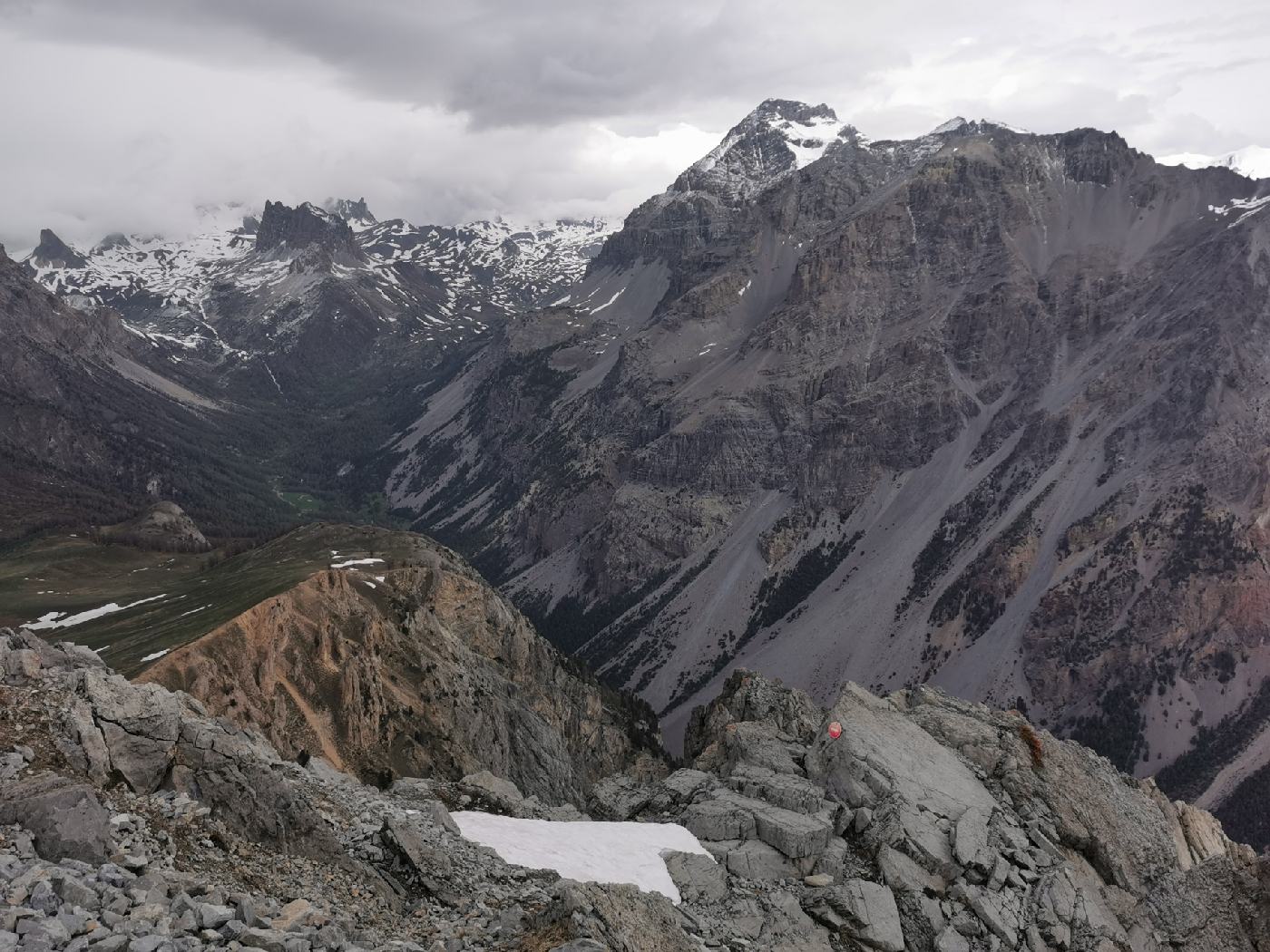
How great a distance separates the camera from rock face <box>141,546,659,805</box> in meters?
80.7

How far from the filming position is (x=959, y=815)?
43.2 meters

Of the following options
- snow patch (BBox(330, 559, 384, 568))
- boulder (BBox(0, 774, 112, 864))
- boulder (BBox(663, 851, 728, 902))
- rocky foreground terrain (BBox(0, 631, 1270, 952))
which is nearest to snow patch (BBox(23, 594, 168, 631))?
snow patch (BBox(330, 559, 384, 568))

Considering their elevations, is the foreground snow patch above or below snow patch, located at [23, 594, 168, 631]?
above

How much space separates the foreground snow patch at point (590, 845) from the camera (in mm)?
34500

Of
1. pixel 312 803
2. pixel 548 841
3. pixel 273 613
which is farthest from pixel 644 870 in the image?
pixel 273 613

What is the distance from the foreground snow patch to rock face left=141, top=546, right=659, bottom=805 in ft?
143

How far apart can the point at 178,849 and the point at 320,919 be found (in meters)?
5.58

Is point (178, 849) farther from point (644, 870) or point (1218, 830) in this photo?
point (1218, 830)

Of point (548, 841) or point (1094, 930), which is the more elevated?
point (548, 841)

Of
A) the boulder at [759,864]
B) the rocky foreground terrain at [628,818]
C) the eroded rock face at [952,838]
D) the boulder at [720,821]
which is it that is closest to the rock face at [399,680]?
the rocky foreground terrain at [628,818]

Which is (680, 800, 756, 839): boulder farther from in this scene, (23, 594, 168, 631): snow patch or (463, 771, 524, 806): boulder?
(23, 594, 168, 631): snow patch

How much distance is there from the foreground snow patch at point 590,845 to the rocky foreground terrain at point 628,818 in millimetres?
1259

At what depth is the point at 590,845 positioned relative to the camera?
125ft

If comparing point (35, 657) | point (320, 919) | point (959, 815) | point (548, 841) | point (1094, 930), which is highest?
point (35, 657)
